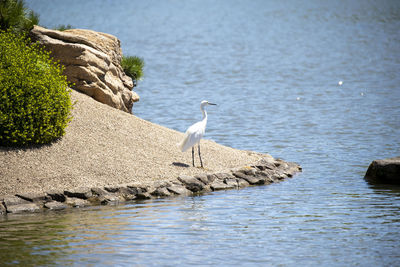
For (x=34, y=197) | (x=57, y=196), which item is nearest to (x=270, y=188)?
(x=57, y=196)

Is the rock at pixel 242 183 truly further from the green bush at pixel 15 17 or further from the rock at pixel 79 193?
the green bush at pixel 15 17

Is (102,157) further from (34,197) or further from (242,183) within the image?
(242,183)

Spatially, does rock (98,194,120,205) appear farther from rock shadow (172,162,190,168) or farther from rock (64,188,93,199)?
rock shadow (172,162,190,168)

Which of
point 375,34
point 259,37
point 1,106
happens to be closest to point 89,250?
point 1,106

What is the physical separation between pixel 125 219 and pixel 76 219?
1.05m

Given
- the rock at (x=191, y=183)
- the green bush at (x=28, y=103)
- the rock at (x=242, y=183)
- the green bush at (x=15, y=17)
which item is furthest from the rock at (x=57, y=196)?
the green bush at (x=15, y=17)

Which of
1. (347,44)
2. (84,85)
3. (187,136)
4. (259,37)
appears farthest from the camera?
(259,37)

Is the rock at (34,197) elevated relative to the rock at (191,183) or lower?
lower

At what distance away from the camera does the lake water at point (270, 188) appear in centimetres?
1127

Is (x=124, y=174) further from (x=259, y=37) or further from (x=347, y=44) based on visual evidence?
(x=259, y=37)

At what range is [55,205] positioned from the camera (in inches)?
561

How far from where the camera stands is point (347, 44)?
87.6m

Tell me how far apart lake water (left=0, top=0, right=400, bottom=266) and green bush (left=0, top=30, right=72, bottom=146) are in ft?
9.22

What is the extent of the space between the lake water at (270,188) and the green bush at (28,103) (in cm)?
281
